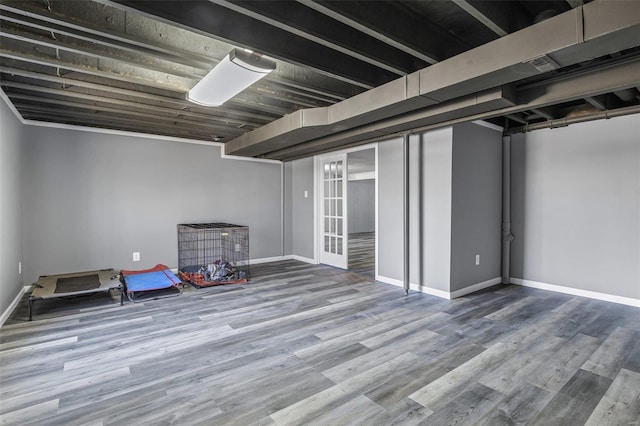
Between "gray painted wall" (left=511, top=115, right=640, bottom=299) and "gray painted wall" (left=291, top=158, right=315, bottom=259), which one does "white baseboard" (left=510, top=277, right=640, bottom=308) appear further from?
"gray painted wall" (left=291, top=158, right=315, bottom=259)

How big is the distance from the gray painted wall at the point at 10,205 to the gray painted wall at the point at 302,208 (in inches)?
162

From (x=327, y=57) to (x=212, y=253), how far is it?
4.10 metres

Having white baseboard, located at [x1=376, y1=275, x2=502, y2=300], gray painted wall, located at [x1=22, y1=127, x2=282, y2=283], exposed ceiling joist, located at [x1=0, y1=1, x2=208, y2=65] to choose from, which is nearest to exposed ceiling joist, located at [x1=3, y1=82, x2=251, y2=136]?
gray painted wall, located at [x1=22, y1=127, x2=282, y2=283]

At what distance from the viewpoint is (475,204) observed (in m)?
4.29

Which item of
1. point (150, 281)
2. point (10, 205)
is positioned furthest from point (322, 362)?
point (10, 205)

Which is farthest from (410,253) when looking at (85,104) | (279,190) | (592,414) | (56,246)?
(56,246)

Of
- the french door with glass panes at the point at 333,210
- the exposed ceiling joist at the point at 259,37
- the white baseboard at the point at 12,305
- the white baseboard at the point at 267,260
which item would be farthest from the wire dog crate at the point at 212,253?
the exposed ceiling joist at the point at 259,37

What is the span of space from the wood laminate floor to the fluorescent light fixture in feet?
6.98

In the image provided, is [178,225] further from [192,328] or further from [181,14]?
[181,14]

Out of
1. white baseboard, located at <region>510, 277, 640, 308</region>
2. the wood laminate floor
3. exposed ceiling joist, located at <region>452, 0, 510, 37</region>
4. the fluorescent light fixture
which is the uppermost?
exposed ceiling joist, located at <region>452, 0, 510, 37</region>

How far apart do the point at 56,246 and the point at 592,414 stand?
18.7 feet

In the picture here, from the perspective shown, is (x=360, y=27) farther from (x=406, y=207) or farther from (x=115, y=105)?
(x=115, y=105)

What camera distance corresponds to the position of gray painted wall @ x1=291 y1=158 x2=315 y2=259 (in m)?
6.33

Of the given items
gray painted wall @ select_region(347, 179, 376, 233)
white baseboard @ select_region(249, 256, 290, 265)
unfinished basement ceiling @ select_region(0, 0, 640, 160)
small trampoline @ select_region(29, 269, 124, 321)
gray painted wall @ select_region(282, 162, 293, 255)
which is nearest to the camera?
unfinished basement ceiling @ select_region(0, 0, 640, 160)
